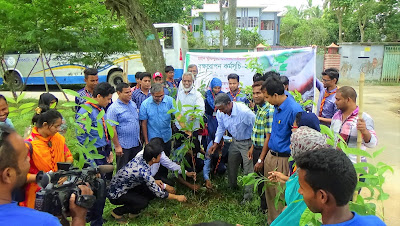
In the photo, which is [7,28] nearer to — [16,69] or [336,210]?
[16,69]

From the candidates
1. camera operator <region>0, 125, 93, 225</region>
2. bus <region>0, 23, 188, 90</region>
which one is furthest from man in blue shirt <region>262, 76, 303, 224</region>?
bus <region>0, 23, 188, 90</region>

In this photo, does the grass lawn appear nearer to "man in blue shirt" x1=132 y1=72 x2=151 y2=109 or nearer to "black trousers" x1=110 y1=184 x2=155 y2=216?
"black trousers" x1=110 y1=184 x2=155 y2=216

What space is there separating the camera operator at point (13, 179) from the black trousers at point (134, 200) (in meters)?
2.15

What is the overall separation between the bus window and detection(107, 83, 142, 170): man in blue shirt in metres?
9.13

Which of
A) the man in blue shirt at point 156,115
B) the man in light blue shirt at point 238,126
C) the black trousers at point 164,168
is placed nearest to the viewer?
the man in light blue shirt at point 238,126

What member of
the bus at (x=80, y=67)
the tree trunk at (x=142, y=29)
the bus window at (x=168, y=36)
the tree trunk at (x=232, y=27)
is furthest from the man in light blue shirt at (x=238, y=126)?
the tree trunk at (x=232, y=27)

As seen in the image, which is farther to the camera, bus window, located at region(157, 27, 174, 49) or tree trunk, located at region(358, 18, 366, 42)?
tree trunk, located at region(358, 18, 366, 42)

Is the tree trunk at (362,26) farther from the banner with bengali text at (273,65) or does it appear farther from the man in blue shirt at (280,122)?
the man in blue shirt at (280,122)

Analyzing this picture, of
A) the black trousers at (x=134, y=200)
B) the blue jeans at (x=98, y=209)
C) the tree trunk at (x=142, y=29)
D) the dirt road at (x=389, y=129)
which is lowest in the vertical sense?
the dirt road at (x=389, y=129)

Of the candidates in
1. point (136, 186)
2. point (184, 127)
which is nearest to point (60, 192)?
point (136, 186)

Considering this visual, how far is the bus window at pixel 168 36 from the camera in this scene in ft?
41.0

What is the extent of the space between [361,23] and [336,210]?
20.7 metres

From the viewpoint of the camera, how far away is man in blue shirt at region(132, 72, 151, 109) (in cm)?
473

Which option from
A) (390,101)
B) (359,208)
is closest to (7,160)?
(359,208)
